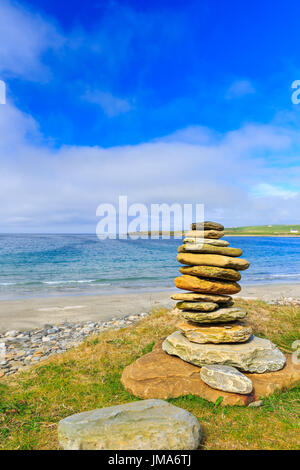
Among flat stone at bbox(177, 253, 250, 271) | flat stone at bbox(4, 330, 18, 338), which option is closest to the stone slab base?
flat stone at bbox(177, 253, 250, 271)

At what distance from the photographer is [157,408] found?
5.48 meters

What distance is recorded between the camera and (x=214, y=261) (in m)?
8.91

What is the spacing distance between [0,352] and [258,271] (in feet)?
127

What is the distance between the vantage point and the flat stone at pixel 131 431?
473cm

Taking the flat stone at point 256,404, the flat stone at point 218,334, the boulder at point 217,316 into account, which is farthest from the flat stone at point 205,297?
the flat stone at point 256,404

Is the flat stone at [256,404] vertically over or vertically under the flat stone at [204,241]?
under

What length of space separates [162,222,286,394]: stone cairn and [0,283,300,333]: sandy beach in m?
10.00

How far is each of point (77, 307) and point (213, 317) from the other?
14354 mm

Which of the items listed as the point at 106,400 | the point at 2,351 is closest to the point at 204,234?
the point at 106,400

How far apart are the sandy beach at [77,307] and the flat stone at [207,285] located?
33.1 ft

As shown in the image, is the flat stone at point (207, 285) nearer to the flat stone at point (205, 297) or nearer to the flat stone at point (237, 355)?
the flat stone at point (205, 297)

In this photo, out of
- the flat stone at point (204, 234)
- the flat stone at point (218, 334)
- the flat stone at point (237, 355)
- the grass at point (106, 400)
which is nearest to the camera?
A: the grass at point (106, 400)

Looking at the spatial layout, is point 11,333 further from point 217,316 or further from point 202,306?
point 217,316
